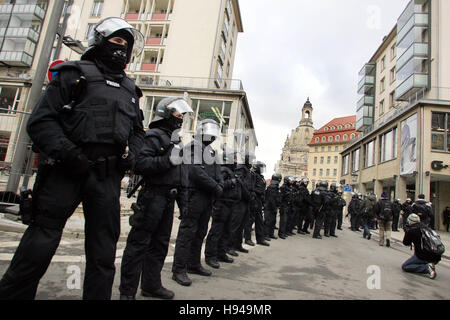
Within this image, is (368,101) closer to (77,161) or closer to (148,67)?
(148,67)

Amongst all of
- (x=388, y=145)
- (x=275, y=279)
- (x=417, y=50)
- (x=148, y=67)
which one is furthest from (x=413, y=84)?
(x=275, y=279)

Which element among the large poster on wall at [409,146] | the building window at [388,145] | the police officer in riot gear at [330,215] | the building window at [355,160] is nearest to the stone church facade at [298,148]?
the building window at [355,160]

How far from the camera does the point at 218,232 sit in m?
4.57

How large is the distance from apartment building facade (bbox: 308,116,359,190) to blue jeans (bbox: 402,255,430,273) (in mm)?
69785

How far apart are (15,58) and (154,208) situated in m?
33.3

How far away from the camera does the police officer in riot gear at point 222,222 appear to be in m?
4.49

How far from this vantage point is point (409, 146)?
67.1ft

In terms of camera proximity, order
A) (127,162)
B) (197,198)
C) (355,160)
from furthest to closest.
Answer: (355,160), (197,198), (127,162)

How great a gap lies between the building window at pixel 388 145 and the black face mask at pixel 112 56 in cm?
2548

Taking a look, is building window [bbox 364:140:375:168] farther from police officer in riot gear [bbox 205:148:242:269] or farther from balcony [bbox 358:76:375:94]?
police officer in riot gear [bbox 205:148:242:269]

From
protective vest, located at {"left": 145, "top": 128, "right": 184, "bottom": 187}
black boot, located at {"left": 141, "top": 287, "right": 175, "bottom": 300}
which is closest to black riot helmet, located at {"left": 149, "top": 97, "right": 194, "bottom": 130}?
protective vest, located at {"left": 145, "top": 128, "right": 184, "bottom": 187}

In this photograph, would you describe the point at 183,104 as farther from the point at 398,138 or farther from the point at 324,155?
the point at 324,155
